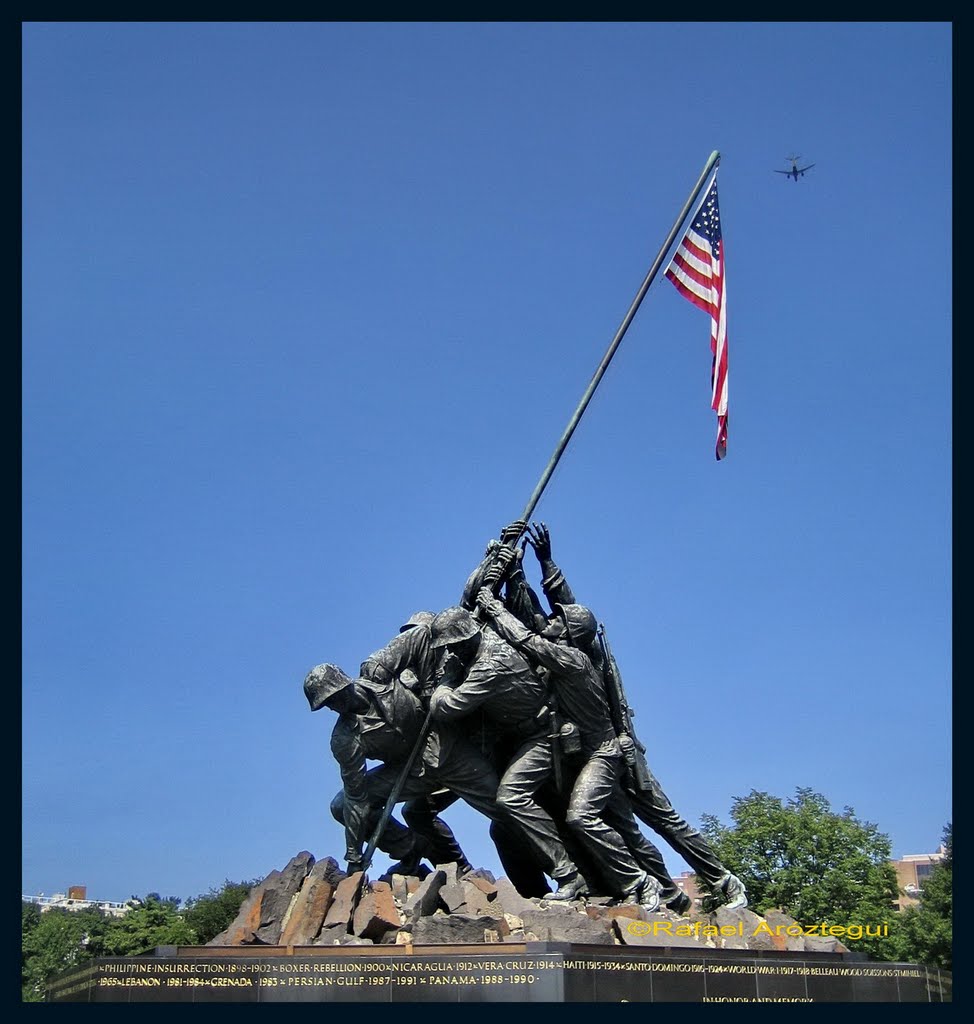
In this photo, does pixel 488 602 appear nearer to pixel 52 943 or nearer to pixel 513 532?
pixel 513 532

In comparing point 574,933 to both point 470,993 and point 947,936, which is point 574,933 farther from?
point 947,936

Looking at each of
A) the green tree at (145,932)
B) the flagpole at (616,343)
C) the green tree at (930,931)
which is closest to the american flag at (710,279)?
the flagpole at (616,343)

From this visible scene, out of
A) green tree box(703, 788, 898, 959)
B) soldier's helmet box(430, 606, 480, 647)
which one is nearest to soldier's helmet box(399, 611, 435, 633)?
soldier's helmet box(430, 606, 480, 647)

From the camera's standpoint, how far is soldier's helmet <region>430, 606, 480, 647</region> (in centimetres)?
1586

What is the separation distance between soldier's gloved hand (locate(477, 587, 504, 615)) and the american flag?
13.3 ft

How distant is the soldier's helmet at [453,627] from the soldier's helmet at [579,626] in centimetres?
117

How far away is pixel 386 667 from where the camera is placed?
16.1m

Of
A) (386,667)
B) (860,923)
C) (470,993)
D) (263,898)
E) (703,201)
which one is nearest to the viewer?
(470,993)

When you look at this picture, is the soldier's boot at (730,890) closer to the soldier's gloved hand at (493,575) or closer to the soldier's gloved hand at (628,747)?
the soldier's gloved hand at (628,747)

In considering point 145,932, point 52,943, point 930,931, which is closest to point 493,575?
point 930,931

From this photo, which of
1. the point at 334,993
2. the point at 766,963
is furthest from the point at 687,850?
the point at 334,993

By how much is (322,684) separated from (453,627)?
1682 millimetres

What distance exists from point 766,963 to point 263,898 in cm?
535

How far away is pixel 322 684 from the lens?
15.2 meters
